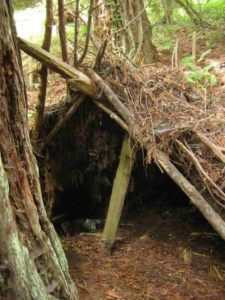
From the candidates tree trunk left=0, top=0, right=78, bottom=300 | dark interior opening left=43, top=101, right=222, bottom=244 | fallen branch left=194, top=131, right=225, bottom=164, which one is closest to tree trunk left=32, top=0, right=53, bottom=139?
dark interior opening left=43, top=101, right=222, bottom=244

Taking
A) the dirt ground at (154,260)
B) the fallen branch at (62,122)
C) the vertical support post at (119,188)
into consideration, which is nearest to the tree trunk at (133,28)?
the fallen branch at (62,122)

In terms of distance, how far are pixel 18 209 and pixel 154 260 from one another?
229 cm

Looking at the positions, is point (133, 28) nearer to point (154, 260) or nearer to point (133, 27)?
point (133, 27)

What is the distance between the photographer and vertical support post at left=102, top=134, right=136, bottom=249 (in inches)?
196

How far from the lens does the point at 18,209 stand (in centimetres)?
321

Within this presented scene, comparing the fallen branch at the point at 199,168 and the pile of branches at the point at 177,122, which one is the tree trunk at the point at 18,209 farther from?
the fallen branch at the point at 199,168

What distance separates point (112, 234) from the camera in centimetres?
524

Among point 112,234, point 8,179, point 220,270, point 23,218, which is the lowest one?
point 220,270

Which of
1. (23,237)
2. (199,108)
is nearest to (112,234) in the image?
(199,108)

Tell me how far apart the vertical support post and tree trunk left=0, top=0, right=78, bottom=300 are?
159 cm

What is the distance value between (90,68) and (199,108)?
1415 mm

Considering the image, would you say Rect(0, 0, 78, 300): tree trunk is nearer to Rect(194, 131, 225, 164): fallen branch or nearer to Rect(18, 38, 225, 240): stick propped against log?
Rect(18, 38, 225, 240): stick propped against log

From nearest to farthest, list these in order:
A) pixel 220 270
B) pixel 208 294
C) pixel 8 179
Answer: pixel 8 179
pixel 208 294
pixel 220 270

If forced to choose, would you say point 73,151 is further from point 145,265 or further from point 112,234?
point 145,265
